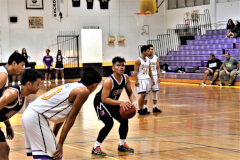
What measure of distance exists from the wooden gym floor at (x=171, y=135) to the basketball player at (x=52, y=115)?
1.92 metres

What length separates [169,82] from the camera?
69.6ft

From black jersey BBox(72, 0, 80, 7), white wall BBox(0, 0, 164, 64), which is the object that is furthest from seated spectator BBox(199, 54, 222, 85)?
white wall BBox(0, 0, 164, 64)


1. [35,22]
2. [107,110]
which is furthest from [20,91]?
[35,22]

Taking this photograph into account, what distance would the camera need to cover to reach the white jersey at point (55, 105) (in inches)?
168

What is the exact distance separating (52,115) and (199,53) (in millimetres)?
18404

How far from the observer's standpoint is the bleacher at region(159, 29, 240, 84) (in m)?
20.3

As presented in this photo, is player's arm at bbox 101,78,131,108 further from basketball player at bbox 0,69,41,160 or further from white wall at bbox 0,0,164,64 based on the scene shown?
white wall at bbox 0,0,164,64

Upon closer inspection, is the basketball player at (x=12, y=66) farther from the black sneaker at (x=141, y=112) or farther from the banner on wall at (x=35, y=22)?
the banner on wall at (x=35, y=22)

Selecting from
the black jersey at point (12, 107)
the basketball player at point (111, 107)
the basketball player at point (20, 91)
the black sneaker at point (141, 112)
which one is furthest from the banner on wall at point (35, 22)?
the basketball player at point (20, 91)

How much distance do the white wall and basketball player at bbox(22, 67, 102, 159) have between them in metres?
20.6

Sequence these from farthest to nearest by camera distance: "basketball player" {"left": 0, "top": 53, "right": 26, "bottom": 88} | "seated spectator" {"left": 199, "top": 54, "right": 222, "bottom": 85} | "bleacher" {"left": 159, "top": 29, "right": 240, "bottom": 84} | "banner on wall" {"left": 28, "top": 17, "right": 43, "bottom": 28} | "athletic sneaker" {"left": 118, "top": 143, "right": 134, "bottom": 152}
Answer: "banner on wall" {"left": 28, "top": 17, "right": 43, "bottom": 28}, "bleacher" {"left": 159, "top": 29, "right": 240, "bottom": 84}, "seated spectator" {"left": 199, "top": 54, "right": 222, "bottom": 85}, "athletic sneaker" {"left": 118, "top": 143, "right": 134, "bottom": 152}, "basketball player" {"left": 0, "top": 53, "right": 26, "bottom": 88}

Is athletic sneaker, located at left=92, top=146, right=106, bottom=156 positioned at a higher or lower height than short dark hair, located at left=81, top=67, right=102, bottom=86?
lower

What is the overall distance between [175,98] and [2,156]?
9.97 meters

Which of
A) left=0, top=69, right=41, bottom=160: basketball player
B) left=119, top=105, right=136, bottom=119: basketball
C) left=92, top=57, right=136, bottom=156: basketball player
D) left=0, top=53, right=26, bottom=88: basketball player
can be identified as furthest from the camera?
left=92, top=57, right=136, bottom=156: basketball player
